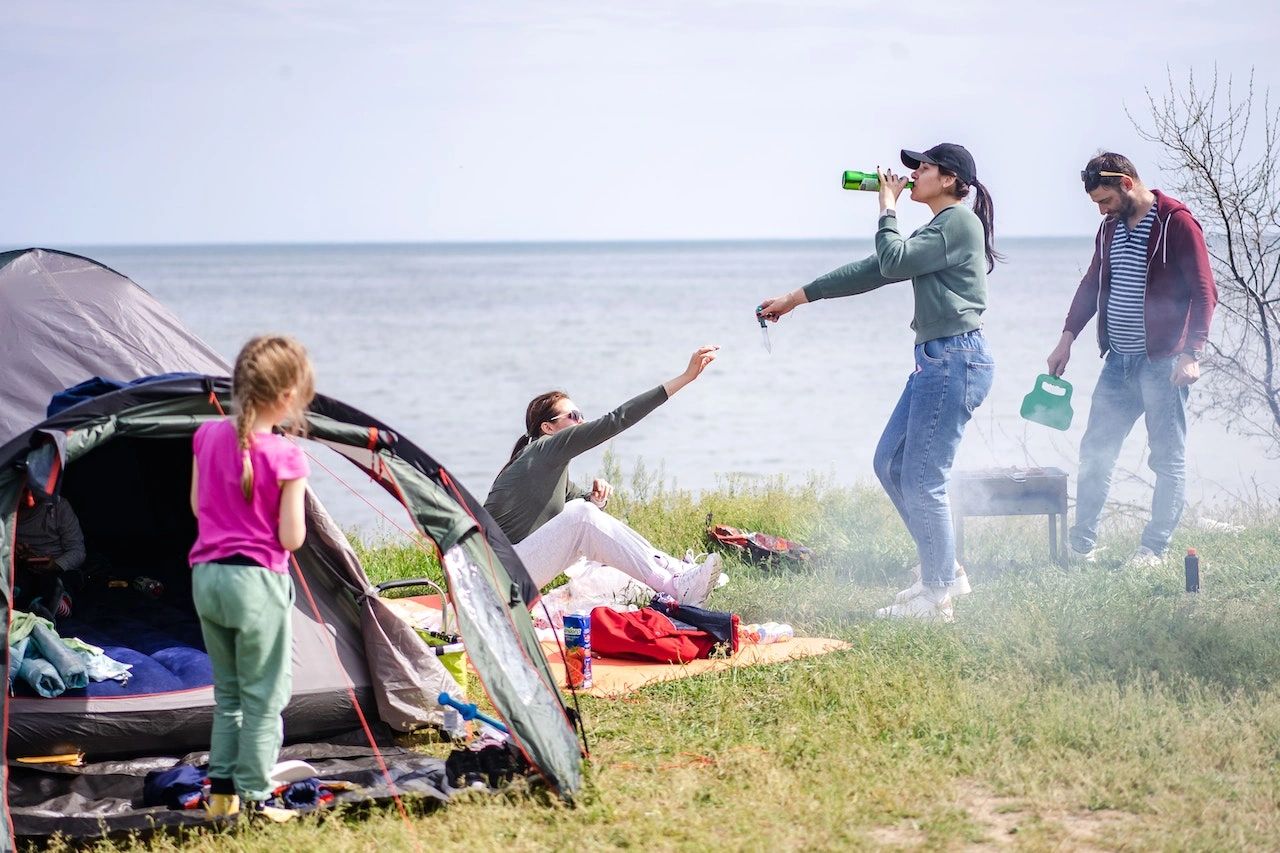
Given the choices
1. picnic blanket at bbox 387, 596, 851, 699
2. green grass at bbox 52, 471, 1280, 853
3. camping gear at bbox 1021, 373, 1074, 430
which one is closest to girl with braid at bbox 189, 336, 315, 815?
green grass at bbox 52, 471, 1280, 853

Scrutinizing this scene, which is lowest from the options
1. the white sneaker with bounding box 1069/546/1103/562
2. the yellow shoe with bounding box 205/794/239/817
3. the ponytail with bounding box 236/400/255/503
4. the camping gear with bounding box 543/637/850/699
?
the yellow shoe with bounding box 205/794/239/817

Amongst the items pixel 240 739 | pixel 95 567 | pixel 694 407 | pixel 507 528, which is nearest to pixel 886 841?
pixel 240 739

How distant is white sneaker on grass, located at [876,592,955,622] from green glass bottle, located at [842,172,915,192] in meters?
1.75

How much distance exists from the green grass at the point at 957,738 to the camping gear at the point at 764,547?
44 cm

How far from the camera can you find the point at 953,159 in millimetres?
5629

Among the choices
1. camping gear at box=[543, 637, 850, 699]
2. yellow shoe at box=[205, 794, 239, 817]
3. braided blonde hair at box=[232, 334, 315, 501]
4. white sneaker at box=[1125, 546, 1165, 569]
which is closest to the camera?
braided blonde hair at box=[232, 334, 315, 501]

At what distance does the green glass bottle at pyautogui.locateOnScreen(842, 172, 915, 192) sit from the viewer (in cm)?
578

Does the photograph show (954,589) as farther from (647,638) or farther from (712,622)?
(647,638)

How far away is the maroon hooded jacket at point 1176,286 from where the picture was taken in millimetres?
6184

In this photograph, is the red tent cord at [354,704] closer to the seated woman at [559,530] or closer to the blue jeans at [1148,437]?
the seated woman at [559,530]

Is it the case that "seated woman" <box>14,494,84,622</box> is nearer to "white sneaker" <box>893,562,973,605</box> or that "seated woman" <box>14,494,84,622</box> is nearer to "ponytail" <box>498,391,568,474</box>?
"ponytail" <box>498,391,568,474</box>

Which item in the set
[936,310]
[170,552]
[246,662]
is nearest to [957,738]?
[936,310]

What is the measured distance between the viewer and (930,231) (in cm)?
556

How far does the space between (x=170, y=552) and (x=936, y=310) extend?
3.36 m
